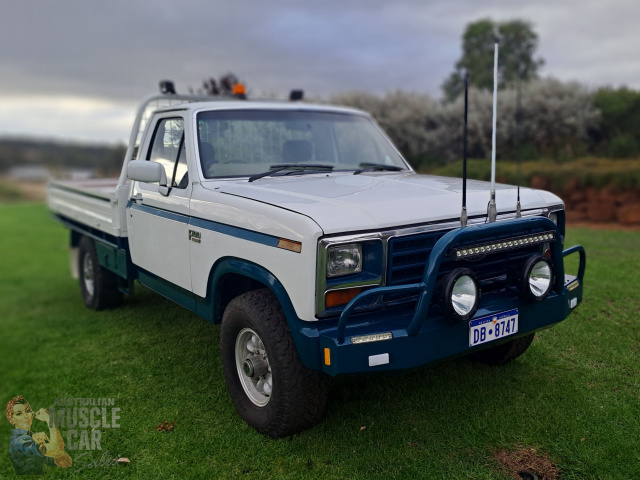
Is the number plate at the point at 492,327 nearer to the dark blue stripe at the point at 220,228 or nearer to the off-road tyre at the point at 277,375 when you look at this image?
the off-road tyre at the point at 277,375

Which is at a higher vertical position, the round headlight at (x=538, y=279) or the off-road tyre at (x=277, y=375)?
the round headlight at (x=538, y=279)

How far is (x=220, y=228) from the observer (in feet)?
11.9

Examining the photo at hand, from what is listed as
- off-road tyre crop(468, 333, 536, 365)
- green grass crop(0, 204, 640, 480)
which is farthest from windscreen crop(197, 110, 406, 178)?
off-road tyre crop(468, 333, 536, 365)

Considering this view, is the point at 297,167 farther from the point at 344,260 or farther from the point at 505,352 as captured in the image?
the point at 505,352

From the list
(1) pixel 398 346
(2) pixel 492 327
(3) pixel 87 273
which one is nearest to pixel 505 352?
(2) pixel 492 327

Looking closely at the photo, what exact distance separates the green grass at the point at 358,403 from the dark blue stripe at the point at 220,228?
1041mm

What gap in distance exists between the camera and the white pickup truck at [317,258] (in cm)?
297

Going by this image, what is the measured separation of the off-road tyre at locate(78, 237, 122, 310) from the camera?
20.3 ft

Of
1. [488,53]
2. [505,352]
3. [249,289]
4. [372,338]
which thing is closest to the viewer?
[372,338]

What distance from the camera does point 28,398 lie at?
13.5 ft

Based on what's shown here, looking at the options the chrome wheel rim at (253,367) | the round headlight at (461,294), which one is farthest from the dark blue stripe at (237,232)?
the round headlight at (461,294)

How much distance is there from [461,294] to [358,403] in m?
1.27

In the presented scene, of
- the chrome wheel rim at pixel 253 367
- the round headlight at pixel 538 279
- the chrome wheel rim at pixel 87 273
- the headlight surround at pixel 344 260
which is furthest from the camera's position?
the chrome wheel rim at pixel 87 273

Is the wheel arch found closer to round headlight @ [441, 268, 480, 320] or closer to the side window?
round headlight @ [441, 268, 480, 320]
